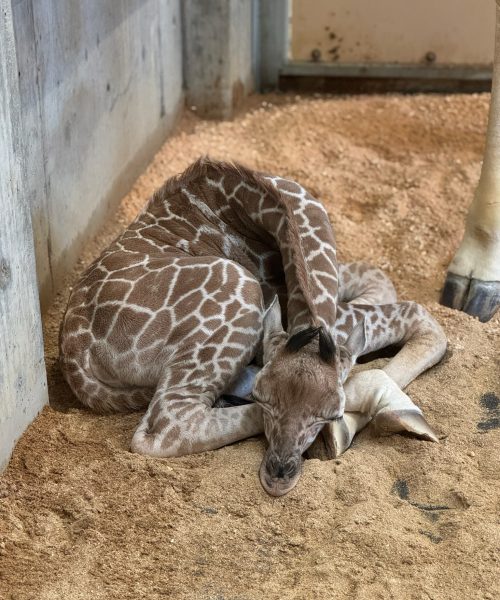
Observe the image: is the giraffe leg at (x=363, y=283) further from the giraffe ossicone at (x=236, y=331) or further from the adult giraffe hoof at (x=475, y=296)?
the adult giraffe hoof at (x=475, y=296)

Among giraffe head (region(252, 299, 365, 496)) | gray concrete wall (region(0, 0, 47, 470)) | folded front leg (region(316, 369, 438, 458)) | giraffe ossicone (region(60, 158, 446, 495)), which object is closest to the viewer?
gray concrete wall (region(0, 0, 47, 470))

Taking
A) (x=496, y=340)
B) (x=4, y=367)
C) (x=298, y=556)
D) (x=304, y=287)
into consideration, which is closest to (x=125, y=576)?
(x=298, y=556)

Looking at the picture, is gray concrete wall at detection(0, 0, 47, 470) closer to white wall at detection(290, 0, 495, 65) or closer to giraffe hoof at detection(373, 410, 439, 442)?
giraffe hoof at detection(373, 410, 439, 442)

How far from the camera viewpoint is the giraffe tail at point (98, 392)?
195 inches

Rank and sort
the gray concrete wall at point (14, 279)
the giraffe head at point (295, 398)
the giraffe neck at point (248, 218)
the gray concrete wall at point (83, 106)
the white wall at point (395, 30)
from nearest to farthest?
the gray concrete wall at point (14, 279) < the giraffe head at point (295, 398) < the giraffe neck at point (248, 218) < the gray concrete wall at point (83, 106) < the white wall at point (395, 30)

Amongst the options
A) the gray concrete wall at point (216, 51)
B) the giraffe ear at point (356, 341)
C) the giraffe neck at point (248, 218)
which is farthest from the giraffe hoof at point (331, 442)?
the gray concrete wall at point (216, 51)

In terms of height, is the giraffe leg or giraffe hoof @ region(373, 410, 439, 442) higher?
giraffe hoof @ region(373, 410, 439, 442)

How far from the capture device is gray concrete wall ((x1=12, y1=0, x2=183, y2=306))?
5.64m

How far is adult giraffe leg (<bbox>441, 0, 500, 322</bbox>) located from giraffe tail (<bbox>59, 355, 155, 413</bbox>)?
217cm

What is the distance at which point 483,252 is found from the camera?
596 centimetres

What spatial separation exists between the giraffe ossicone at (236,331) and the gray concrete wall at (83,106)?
675 millimetres

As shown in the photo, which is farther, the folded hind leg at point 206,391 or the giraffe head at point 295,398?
the folded hind leg at point 206,391

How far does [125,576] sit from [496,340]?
2808mm

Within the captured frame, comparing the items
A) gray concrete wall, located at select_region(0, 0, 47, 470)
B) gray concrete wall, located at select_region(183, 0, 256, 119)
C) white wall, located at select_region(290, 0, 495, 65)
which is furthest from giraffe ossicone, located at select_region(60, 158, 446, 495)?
white wall, located at select_region(290, 0, 495, 65)
